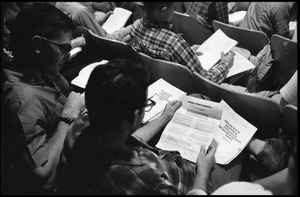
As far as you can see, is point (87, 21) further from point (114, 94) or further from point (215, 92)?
point (114, 94)

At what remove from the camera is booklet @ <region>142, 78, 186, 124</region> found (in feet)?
5.74

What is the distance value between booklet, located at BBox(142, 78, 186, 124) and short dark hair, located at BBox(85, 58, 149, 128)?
531 mm

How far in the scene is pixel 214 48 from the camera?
2.40 metres

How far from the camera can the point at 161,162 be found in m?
1.34

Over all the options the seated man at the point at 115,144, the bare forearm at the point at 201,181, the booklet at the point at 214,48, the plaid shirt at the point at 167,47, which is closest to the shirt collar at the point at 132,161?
the seated man at the point at 115,144

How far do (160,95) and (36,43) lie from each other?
767 millimetres

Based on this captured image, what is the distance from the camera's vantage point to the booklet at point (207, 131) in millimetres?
1515

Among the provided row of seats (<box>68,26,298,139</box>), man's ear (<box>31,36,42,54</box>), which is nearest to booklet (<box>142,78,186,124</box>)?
row of seats (<box>68,26,298,139</box>)

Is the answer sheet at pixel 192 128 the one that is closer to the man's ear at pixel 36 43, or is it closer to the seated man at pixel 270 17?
the man's ear at pixel 36 43

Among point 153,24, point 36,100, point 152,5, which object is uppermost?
point 152,5

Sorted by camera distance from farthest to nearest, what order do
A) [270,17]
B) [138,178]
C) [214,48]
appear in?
[270,17]
[214,48]
[138,178]

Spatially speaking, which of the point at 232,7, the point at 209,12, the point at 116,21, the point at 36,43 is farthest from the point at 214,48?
the point at 36,43

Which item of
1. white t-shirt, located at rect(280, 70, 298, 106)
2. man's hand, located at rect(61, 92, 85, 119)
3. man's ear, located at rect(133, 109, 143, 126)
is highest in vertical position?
man's ear, located at rect(133, 109, 143, 126)

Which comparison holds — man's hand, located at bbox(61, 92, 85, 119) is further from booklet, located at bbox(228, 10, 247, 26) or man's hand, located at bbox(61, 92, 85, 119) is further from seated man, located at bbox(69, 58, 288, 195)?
booklet, located at bbox(228, 10, 247, 26)
